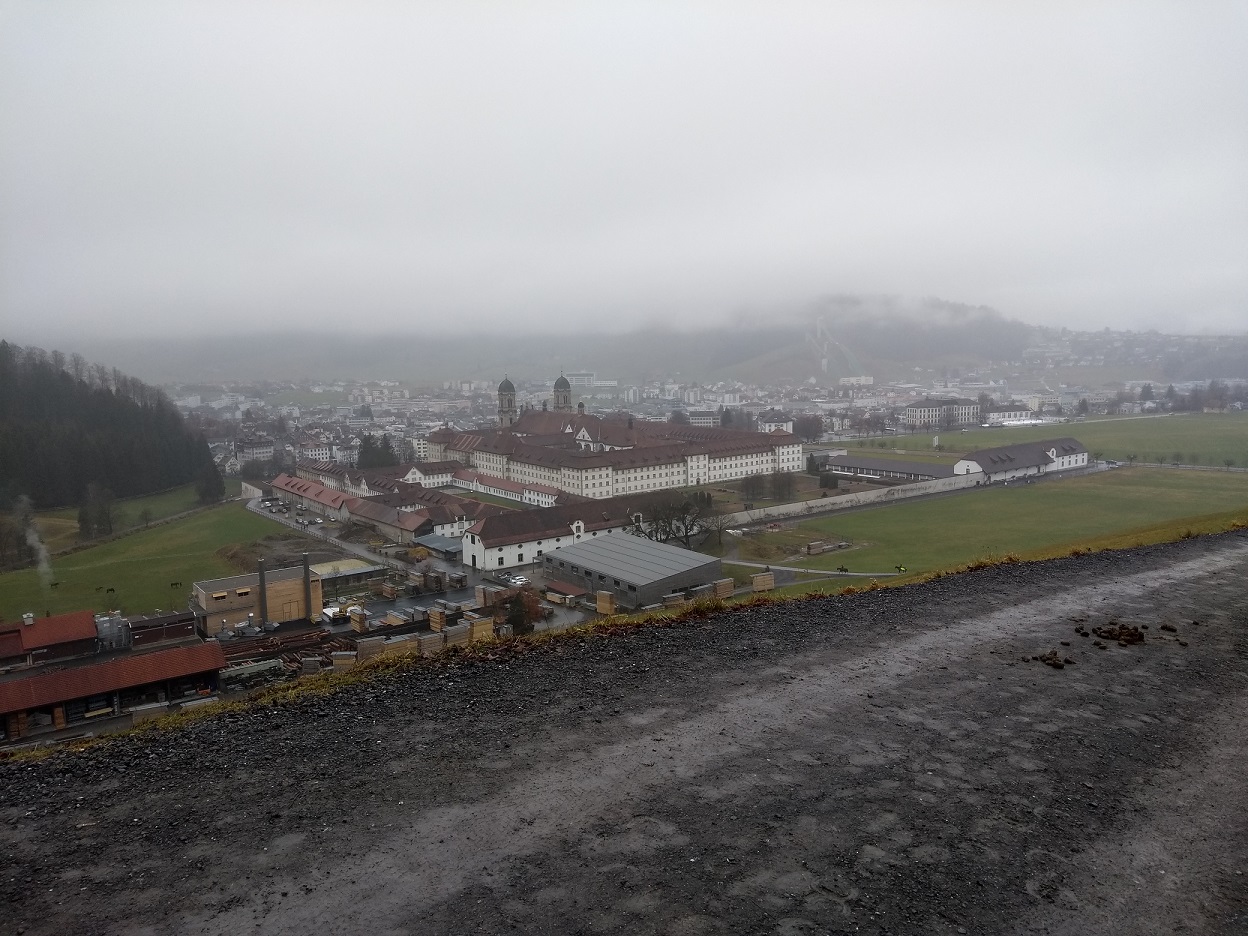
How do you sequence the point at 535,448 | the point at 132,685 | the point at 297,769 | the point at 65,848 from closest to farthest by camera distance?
the point at 65,848 → the point at 297,769 → the point at 132,685 → the point at 535,448

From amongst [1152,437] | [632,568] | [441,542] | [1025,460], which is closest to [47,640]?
[632,568]

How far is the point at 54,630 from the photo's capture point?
54.0 ft

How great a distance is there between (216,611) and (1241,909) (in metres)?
19.5

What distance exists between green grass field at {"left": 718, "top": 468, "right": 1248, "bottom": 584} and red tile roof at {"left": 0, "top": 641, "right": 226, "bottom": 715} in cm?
1645

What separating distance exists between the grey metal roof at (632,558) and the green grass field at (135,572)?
10857mm

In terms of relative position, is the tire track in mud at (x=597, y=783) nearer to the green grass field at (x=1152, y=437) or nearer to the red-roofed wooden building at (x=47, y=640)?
the red-roofed wooden building at (x=47, y=640)

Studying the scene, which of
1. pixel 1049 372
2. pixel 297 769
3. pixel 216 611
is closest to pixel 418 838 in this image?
pixel 297 769

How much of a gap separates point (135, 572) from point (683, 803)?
2558 centimetres

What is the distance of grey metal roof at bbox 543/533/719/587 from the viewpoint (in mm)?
18078

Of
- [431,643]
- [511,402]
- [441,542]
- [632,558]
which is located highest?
[511,402]

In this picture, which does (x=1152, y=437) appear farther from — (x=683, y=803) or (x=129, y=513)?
(x=683, y=803)

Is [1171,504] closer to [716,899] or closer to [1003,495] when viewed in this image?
[1003,495]

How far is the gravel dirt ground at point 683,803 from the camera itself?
329cm

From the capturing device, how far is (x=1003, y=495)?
3575 cm
